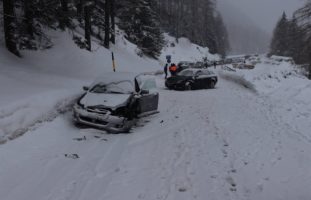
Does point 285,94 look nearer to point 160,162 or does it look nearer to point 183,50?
point 160,162

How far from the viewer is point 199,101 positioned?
55.7 ft

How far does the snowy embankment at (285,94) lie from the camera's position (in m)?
14.4

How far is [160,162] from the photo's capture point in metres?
7.62

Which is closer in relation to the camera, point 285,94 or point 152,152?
point 152,152

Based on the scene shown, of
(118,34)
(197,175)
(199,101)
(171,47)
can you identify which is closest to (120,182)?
(197,175)

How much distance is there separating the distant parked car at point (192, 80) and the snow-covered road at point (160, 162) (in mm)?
10380

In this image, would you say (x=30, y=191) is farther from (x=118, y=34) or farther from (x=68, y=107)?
(x=118, y=34)

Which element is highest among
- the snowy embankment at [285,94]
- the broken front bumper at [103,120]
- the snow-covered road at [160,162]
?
the broken front bumper at [103,120]

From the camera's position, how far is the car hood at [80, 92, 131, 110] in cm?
1020

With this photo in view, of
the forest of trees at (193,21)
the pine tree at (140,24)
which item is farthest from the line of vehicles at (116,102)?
the forest of trees at (193,21)

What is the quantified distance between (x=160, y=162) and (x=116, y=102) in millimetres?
3303

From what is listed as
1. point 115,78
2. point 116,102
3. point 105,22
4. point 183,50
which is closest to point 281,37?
point 183,50

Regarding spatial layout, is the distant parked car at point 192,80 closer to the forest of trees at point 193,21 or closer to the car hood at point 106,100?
the car hood at point 106,100

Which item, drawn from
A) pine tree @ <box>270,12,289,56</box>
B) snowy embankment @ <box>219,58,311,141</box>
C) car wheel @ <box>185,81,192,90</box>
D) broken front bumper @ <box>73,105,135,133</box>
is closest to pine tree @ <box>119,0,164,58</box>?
snowy embankment @ <box>219,58,311,141</box>
